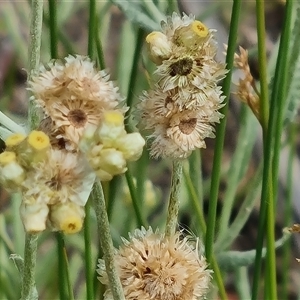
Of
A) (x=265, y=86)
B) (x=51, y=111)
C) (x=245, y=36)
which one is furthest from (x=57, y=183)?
(x=245, y=36)

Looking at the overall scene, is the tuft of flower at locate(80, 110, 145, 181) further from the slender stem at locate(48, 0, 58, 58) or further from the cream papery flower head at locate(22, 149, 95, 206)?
the slender stem at locate(48, 0, 58, 58)

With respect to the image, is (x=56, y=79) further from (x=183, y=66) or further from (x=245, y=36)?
(x=245, y=36)

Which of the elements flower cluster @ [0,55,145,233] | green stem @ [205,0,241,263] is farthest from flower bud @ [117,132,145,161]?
green stem @ [205,0,241,263]

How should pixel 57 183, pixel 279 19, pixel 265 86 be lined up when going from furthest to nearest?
pixel 279 19
pixel 265 86
pixel 57 183

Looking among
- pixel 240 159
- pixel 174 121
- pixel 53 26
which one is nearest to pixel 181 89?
pixel 174 121

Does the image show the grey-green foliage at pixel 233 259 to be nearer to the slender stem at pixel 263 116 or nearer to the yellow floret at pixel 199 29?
the slender stem at pixel 263 116
